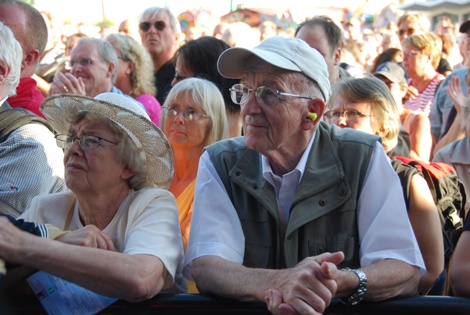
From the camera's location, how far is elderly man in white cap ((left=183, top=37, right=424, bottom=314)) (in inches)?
112

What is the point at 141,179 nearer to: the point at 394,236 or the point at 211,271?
the point at 211,271

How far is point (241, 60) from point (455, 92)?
361cm

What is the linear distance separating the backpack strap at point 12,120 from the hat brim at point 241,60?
103 centimetres

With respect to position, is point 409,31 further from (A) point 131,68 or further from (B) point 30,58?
(B) point 30,58

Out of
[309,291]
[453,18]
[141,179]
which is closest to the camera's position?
[309,291]

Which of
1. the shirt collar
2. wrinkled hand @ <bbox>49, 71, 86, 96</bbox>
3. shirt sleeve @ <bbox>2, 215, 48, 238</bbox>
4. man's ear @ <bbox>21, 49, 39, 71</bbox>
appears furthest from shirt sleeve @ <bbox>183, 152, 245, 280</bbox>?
wrinkled hand @ <bbox>49, 71, 86, 96</bbox>

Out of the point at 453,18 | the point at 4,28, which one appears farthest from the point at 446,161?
the point at 453,18

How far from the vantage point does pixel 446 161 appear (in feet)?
16.4

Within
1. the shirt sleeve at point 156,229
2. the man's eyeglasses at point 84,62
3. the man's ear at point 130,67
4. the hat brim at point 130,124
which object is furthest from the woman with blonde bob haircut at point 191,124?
the man's ear at point 130,67

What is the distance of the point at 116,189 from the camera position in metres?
3.10

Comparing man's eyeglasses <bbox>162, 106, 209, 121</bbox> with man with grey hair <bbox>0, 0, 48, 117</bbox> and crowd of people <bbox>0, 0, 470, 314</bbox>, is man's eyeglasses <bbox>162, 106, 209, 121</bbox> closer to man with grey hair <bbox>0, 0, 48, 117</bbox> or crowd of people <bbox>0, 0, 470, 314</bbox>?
crowd of people <bbox>0, 0, 470, 314</bbox>

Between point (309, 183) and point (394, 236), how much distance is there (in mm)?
398

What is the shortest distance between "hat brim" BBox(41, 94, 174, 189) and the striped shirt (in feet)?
14.3

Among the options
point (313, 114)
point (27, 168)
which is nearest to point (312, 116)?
point (313, 114)
